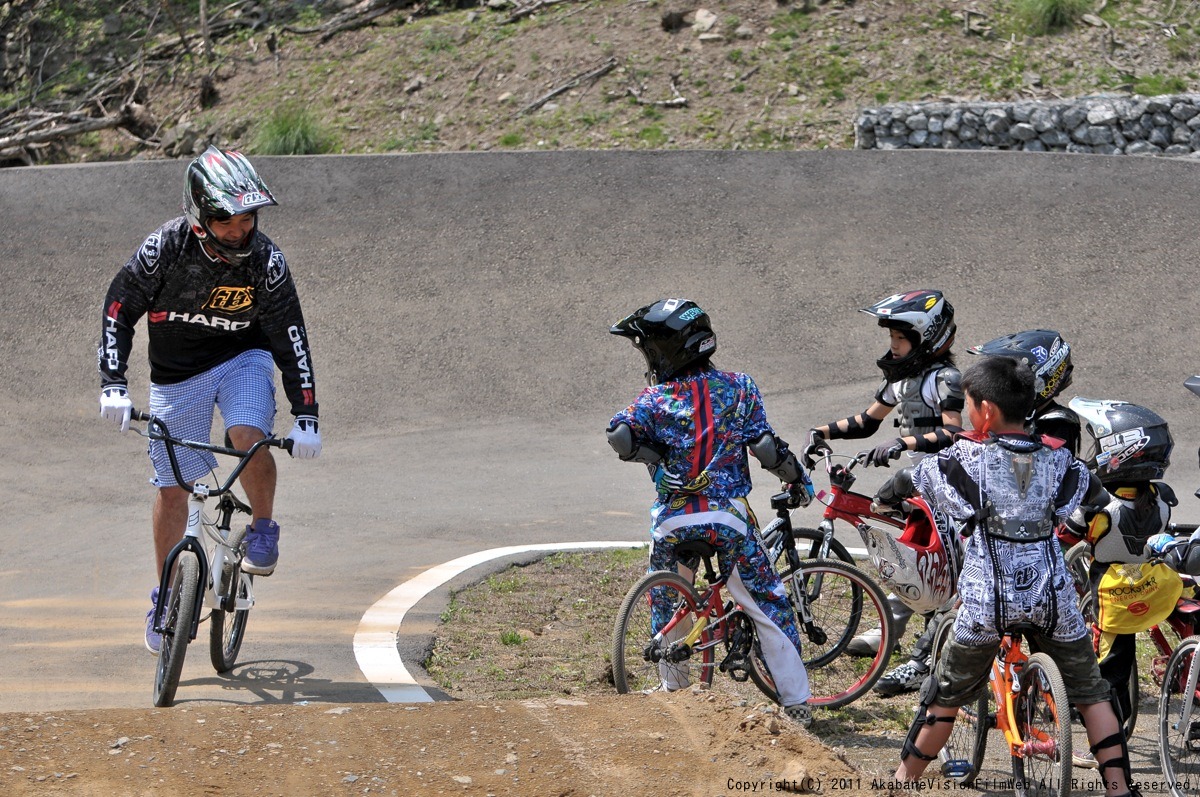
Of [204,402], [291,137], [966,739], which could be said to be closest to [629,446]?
[966,739]

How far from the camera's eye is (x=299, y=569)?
8.34 m

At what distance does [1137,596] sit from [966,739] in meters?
0.89

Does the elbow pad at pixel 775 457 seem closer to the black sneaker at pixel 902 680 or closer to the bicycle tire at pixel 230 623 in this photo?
the black sneaker at pixel 902 680

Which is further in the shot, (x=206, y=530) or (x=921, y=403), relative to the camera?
(x=921, y=403)

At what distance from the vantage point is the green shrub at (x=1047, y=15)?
21219 millimetres

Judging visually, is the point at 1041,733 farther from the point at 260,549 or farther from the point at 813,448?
the point at 260,549

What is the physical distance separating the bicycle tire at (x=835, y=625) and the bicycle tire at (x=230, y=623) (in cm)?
254

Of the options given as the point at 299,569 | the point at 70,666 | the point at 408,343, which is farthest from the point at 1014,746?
the point at 408,343

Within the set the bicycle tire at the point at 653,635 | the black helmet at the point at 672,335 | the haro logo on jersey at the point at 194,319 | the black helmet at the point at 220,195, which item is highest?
the black helmet at the point at 220,195

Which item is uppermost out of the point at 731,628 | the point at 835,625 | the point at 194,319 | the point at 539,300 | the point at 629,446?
the point at 194,319

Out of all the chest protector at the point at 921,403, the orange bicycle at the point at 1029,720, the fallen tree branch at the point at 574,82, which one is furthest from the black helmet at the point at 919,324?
the fallen tree branch at the point at 574,82

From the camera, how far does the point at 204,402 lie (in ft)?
19.9

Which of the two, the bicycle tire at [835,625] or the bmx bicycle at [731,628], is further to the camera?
the bicycle tire at [835,625]

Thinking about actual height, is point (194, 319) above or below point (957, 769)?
above
